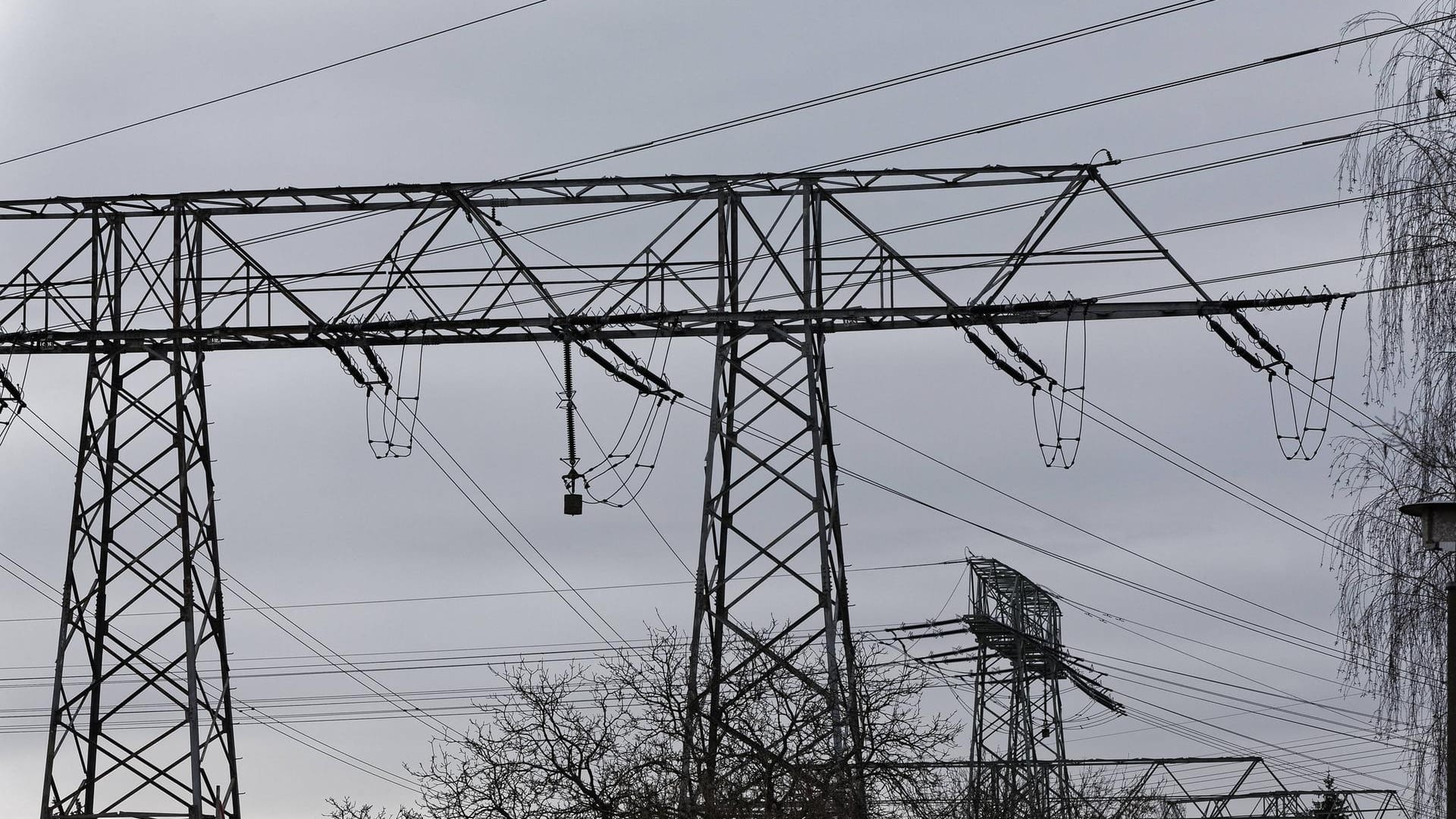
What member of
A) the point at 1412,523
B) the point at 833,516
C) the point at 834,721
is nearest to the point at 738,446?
the point at 833,516

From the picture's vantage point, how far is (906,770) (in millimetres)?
23375

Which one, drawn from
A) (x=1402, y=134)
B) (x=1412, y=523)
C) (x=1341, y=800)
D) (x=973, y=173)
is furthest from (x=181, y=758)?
(x=1341, y=800)

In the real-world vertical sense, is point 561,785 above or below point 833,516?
below

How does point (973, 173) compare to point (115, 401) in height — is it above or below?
above

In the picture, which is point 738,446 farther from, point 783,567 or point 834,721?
point 834,721

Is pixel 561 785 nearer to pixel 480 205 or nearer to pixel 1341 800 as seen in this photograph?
pixel 480 205

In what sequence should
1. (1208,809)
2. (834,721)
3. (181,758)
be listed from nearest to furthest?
(834,721) < (181,758) < (1208,809)

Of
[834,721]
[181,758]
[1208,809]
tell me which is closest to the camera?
[834,721]

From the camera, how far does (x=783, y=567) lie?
2250 centimetres

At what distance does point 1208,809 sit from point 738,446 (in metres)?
16.0

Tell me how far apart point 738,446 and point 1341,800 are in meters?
17.6

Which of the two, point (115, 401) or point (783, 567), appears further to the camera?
point (115, 401)

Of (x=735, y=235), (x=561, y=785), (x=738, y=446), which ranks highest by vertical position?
(x=735, y=235)

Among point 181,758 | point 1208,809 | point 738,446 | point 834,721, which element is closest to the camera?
point 834,721
